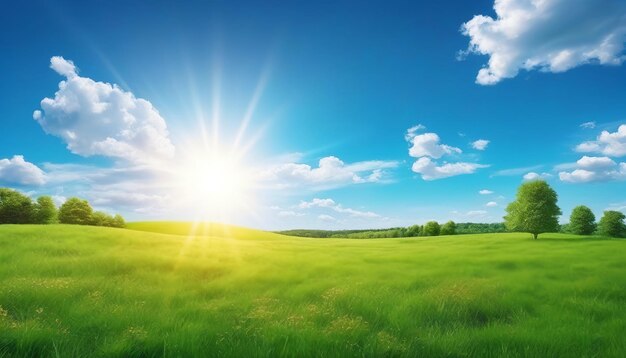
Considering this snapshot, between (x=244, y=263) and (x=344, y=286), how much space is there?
8.43 m

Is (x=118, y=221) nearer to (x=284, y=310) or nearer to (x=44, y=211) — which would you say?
(x=44, y=211)

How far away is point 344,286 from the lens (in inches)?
552

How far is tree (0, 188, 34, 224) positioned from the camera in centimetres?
7288

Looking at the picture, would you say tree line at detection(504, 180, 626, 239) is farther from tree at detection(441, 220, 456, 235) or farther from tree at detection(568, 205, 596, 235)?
tree at detection(441, 220, 456, 235)

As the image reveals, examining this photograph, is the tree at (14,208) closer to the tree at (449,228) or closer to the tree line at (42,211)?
the tree line at (42,211)

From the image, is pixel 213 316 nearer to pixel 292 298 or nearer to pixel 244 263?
pixel 292 298

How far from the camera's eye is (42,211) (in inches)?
3009

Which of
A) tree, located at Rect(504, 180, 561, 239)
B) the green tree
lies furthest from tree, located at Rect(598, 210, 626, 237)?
the green tree

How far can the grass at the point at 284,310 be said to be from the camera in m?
7.34

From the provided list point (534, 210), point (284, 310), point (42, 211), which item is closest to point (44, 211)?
point (42, 211)

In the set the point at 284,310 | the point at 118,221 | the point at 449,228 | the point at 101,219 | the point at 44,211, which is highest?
the point at 44,211

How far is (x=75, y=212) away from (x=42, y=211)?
604cm

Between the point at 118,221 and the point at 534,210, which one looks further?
the point at 118,221

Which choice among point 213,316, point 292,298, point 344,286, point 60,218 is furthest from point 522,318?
point 60,218
